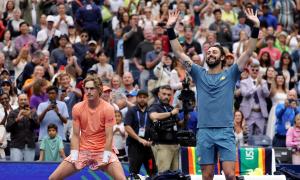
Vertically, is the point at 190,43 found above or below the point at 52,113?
above

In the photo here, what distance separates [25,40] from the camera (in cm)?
2425

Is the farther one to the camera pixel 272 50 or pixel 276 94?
pixel 272 50

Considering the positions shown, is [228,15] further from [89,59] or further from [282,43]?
[89,59]

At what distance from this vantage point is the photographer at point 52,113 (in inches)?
785

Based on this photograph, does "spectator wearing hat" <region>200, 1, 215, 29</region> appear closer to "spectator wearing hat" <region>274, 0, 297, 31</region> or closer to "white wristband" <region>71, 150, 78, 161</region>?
"spectator wearing hat" <region>274, 0, 297, 31</region>

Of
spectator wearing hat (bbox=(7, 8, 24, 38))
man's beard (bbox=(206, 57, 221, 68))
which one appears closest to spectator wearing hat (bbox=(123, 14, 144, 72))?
spectator wearing hat (bbox=(7, 8, 24, 38))

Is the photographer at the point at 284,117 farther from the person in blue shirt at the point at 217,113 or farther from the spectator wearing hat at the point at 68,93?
the person in blue shirt at the point at 217,113

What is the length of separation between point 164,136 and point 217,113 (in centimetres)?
397

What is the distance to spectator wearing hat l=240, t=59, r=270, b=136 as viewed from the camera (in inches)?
875

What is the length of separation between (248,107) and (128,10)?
18.7 ft

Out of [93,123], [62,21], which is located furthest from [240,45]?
[93,123]

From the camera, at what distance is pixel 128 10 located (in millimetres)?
26875

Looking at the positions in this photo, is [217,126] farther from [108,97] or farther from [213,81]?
[108,97]

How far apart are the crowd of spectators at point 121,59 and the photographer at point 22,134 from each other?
0.06 feet
